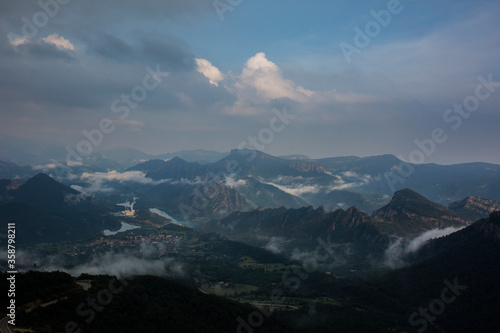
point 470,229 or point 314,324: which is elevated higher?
point 470,229

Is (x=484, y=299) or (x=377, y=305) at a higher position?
(x=484, y=299)

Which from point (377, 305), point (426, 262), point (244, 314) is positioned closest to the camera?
point (244, 314)

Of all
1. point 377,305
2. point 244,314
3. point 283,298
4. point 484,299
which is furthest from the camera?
point 283,298

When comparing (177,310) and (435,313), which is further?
(435,313)

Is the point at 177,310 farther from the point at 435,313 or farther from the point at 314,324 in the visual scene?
the point at 435,313

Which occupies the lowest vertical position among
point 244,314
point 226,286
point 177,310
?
point 226,286

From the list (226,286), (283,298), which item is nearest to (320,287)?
(283,298)

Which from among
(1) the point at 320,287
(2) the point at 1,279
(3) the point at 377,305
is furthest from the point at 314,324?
(2) the point at 1,279

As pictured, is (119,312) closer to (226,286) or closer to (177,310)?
(177,310)

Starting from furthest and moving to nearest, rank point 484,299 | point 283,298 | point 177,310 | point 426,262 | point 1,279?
point 426,262, point 283,298, point 484,299, point 177,310, point 1,279
